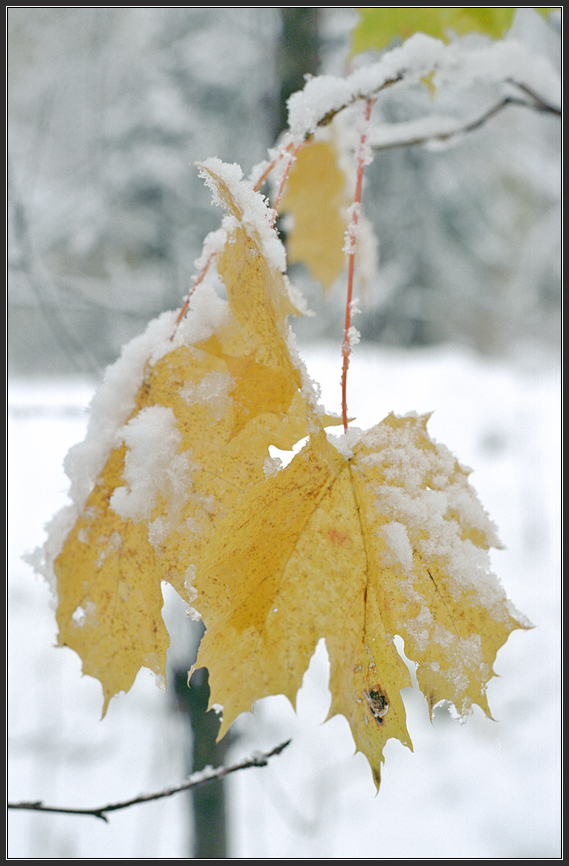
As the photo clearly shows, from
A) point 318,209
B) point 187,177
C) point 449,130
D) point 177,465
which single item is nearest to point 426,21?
point 449,130

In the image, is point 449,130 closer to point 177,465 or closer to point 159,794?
point 177,465

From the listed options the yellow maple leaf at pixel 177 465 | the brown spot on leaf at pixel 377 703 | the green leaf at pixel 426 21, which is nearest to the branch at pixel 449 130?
the green leaf at pixel 426 21

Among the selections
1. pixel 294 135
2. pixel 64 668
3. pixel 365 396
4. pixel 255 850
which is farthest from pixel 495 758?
pixel 294 135

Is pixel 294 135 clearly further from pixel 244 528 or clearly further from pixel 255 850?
pixel 255 850

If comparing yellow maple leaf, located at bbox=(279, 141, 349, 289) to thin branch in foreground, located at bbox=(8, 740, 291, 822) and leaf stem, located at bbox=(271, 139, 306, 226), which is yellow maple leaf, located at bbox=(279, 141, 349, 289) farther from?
thin branch in foreground, located at bbox=(8, 740, 291, 822)

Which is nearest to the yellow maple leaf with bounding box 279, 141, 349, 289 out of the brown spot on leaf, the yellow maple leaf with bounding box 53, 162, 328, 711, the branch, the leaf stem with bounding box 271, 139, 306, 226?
the branch

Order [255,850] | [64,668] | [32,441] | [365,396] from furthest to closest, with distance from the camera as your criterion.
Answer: [365,396] → [32,441] → [64,668] → [255,850]
